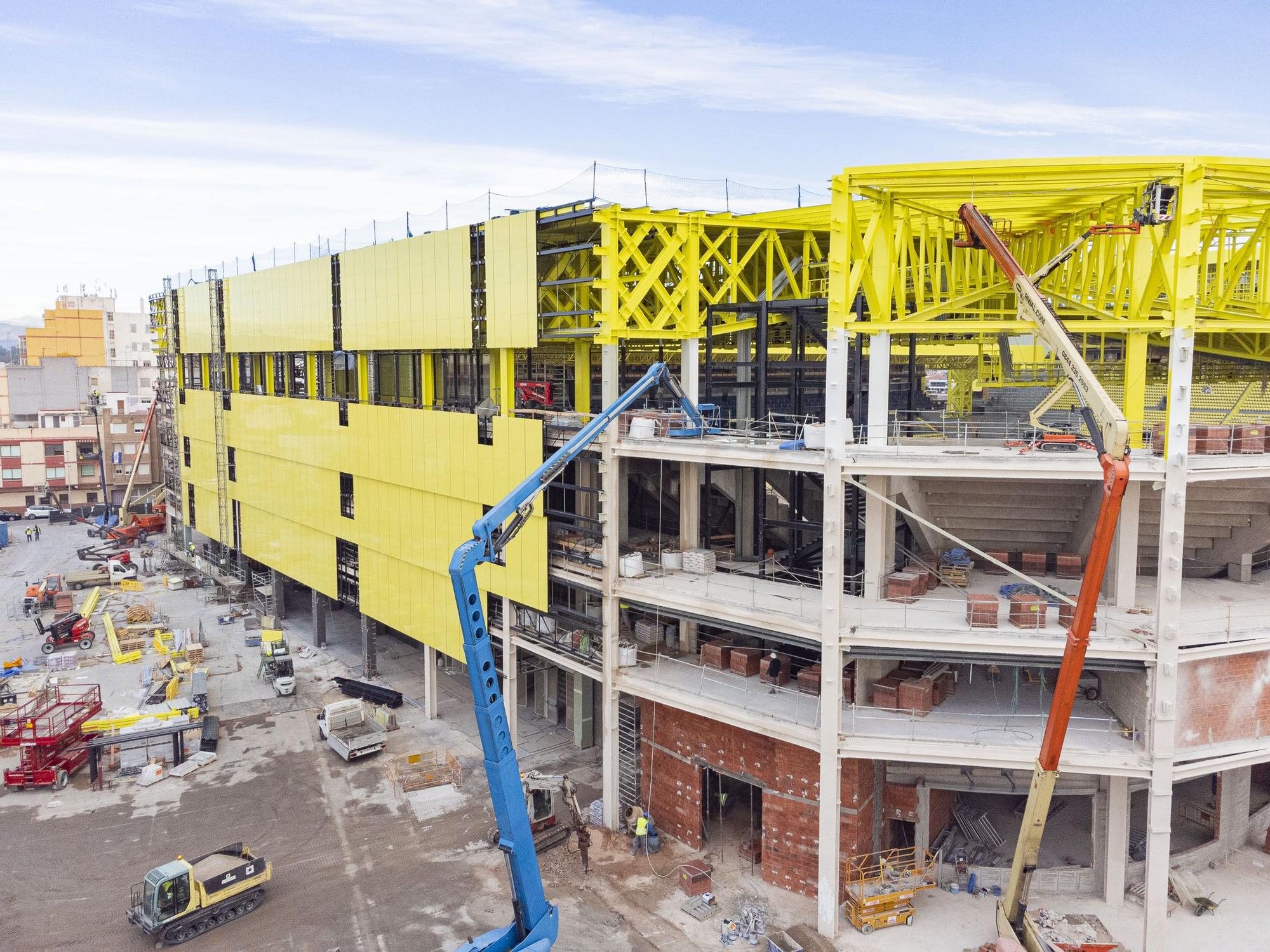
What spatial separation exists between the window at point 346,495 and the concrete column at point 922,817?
89.3 feet

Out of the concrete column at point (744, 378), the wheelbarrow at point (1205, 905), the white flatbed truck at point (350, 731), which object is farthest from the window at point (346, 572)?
the wheelbarrow at point (1205, 905)

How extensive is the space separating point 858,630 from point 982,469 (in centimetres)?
496

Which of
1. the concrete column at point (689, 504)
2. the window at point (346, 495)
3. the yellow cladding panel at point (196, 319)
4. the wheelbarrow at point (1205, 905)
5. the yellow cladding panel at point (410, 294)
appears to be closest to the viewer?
the wheelbarrow at point (1205, 905)

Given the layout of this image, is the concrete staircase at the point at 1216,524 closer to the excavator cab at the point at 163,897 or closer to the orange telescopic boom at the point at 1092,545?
the orange telescopic boom at the point at 1092,545

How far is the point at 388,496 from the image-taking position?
3947cm

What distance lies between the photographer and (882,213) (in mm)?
24031

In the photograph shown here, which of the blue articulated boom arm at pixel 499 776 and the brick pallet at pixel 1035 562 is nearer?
the blue articulated boom arm at pixel 499 776

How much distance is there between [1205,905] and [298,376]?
43627 mm

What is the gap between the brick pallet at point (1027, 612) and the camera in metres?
23.6

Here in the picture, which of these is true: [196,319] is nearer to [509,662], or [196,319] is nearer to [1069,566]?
[509,662]

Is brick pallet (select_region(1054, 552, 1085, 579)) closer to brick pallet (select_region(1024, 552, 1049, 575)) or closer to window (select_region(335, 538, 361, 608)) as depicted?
brick pallet (select_region(1024, 552, 1049, 575))

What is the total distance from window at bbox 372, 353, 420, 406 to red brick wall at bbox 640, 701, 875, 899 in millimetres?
20710

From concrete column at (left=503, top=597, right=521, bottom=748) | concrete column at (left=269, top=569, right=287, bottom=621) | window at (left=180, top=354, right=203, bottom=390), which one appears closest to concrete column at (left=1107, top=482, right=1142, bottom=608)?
concrete column at (left=503, top=597, right=521, bottom=748)

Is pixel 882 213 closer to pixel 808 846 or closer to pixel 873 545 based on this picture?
pixel 873 545
